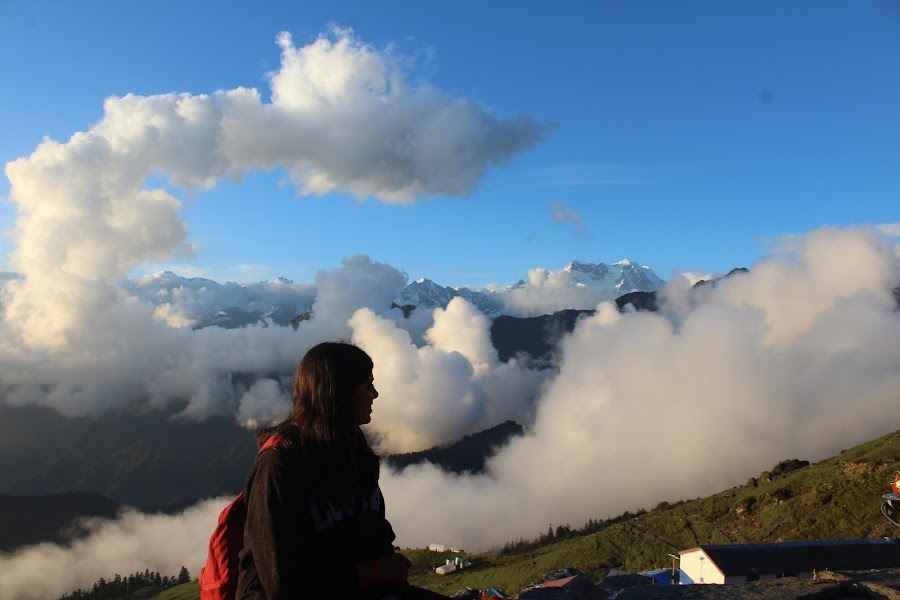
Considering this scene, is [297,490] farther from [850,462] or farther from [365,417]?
[850,462]

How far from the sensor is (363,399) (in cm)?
617

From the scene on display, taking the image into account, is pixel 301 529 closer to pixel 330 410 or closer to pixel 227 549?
pixel 227 549

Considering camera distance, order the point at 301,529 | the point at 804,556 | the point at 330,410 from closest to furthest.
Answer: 1. the point at 301,529
2. the point at 330,410
3. the point at 804,556

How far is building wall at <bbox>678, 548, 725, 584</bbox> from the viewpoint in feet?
244

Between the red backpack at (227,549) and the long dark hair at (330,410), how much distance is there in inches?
11.2

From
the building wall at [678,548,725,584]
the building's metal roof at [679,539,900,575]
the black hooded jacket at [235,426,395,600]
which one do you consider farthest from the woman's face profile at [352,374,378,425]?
the building's metal roof at [679,539,900,575]

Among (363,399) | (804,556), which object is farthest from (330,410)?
(804,556)

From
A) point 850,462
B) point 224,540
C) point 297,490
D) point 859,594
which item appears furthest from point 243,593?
point 850,462

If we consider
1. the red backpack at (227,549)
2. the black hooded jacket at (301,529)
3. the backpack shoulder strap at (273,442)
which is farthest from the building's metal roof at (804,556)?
the backpack shoulder strap at (273,442)

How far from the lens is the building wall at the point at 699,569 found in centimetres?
7444

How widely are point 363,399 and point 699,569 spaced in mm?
84958

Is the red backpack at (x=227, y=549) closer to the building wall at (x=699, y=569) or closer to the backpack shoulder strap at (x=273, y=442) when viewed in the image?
the backpack shoulder strap at (x=273, y=442)

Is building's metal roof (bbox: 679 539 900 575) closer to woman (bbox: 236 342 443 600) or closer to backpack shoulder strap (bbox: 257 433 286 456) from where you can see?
woman (bbox: 236 342 443 600)

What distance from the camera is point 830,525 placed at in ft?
484
